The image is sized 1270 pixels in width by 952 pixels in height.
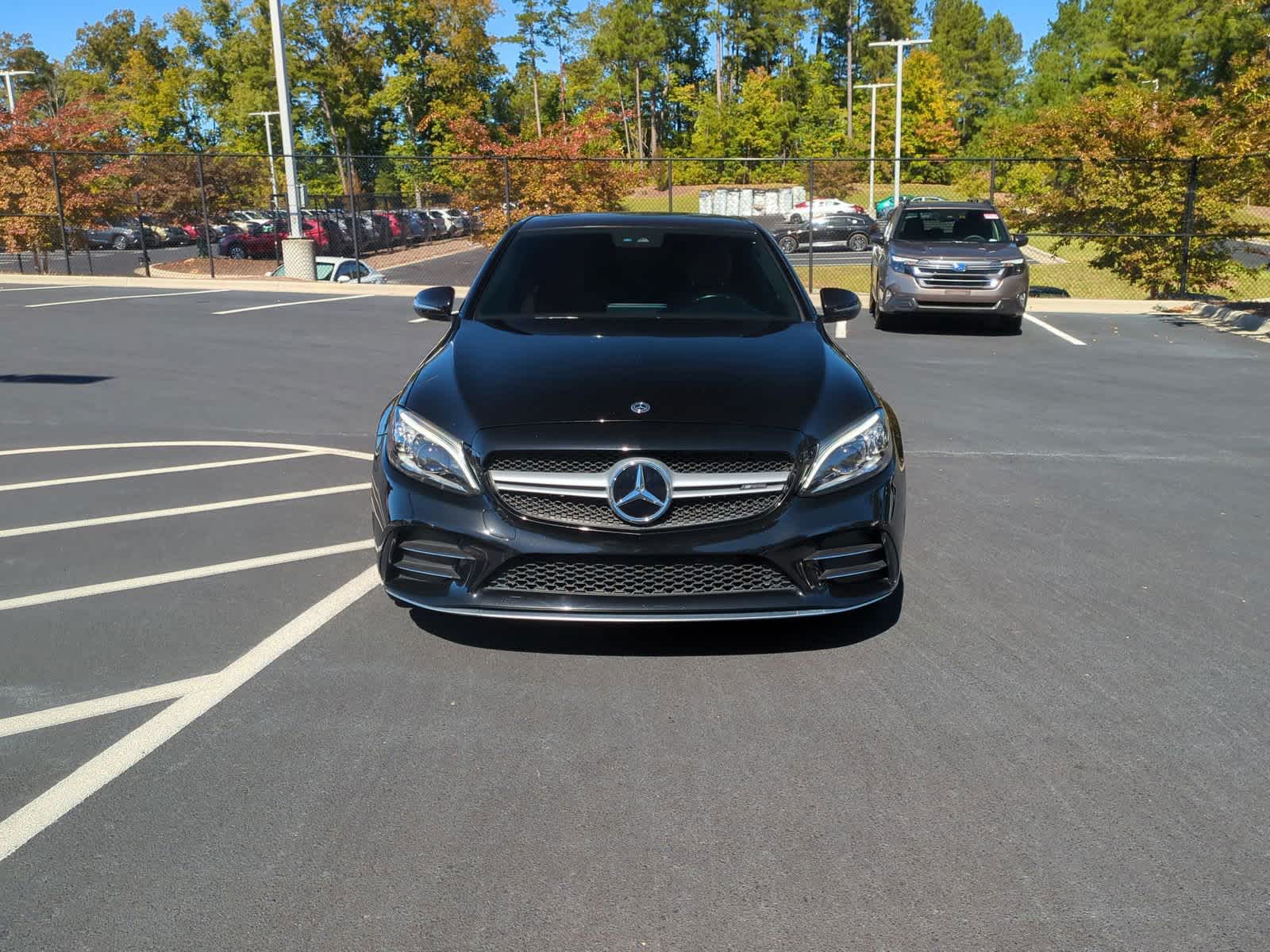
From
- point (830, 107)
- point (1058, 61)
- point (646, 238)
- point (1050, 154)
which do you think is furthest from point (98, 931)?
point (1058, 61)

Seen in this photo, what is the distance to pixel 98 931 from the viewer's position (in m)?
2.66

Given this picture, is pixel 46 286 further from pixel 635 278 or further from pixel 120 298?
pixel 635 278

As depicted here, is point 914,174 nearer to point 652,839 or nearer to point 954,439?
point 954,439

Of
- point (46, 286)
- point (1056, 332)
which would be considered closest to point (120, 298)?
point (46, 286)

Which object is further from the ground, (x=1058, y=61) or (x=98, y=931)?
(x=1058, y=61)

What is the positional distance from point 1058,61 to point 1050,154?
9487 cm


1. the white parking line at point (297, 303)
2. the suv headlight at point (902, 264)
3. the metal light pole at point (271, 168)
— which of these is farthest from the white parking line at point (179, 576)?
the metal light pole at point (271, 168)

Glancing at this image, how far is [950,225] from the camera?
50.8 ft

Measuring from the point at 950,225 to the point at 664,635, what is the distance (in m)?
12.3

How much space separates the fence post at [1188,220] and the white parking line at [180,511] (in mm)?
15965

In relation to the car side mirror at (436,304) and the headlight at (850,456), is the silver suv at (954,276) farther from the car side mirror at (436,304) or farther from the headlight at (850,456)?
the headlight at (850,456)

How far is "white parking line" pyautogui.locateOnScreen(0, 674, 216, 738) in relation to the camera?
3748mm

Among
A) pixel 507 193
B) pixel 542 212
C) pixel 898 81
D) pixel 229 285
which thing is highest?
pixel 898 81

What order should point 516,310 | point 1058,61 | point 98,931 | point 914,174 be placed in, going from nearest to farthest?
point 98,931
point 516,310
point 914,174
point 1058,61
